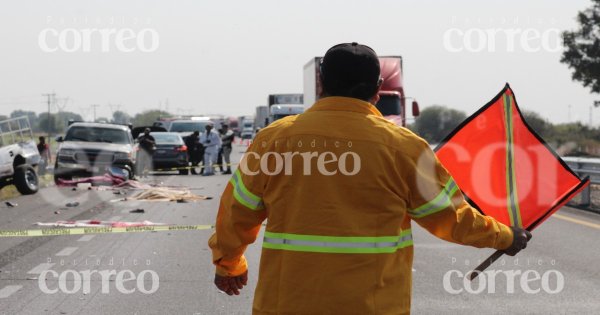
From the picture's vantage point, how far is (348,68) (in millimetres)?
3818

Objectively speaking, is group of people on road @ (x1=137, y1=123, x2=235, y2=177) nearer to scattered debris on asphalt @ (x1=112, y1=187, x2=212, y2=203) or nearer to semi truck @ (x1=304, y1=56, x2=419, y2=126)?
semi truck @ (x1=304, y1=56, x2=419, y2=126)

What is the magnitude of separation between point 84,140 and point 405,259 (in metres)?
25.6

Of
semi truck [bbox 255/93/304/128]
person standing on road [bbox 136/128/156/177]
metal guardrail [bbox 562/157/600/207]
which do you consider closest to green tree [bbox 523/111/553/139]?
semi truck [bbox 255/93/304/128]

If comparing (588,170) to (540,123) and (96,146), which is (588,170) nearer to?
(96,146)

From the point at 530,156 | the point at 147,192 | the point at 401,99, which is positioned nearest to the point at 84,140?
the point at 147,192

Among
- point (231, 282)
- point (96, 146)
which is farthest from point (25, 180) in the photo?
point (231, 282)

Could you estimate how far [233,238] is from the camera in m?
3.89

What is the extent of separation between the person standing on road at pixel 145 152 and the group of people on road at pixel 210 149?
1.51 metres

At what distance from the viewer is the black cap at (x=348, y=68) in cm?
382

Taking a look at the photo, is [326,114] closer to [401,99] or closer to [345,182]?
[345,182]

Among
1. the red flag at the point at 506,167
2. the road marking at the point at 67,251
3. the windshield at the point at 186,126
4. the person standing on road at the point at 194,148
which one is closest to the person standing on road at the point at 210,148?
the person standing on road at the point at 194,148

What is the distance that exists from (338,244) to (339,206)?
132mm

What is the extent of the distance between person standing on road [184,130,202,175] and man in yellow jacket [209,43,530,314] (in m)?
32.3

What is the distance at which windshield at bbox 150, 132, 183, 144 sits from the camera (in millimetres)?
34841
